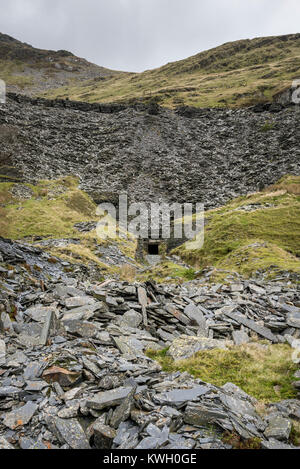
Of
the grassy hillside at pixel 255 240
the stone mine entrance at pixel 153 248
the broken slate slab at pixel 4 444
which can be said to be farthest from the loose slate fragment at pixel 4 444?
the stone mine entrance at pixel 153 248

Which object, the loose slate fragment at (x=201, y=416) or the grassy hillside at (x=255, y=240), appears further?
the grassy hillside at (x=255, y=240)

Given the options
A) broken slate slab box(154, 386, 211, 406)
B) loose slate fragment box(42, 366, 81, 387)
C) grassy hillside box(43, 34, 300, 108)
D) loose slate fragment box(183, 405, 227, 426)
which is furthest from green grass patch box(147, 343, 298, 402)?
grassy hillside box(43, 34, 300, 108)

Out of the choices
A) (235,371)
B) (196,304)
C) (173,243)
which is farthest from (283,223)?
(235,371)

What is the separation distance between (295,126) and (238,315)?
56761mm

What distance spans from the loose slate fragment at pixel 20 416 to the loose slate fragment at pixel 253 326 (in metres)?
8.74

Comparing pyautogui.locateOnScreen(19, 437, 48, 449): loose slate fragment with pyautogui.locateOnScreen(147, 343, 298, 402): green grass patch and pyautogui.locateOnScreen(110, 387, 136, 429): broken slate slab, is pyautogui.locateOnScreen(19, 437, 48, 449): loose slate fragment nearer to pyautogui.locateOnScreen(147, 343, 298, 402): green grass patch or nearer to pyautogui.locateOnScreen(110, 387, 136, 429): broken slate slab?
pyautogui.locateOnScreen(110, 387, 136, 429): broken slate slab

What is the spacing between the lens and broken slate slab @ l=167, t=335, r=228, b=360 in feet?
30.1

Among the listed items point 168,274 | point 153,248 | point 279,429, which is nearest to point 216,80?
point 153,248

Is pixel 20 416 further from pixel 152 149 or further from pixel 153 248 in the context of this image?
pixel 152 149

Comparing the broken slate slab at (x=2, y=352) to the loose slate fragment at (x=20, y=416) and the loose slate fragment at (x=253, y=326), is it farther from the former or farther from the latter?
the loose slate fragment at (x=253, y=326)

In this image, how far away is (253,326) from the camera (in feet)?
38.7

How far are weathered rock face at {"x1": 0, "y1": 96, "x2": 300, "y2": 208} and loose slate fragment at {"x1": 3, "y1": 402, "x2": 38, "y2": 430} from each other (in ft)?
139

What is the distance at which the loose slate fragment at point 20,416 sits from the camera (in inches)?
213

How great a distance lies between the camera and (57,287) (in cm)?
1299
